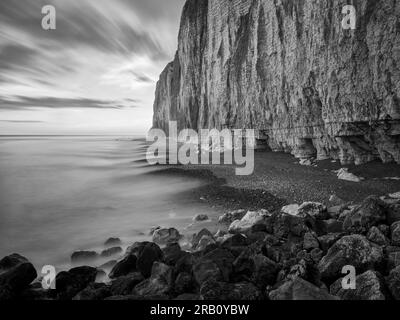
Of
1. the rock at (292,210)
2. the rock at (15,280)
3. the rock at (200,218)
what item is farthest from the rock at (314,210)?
the rock at (15,280)

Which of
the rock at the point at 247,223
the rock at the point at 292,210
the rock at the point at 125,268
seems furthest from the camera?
the rock at the point at 292,210

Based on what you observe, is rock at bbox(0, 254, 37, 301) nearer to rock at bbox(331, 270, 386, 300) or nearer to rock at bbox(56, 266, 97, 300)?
rock at bbox(56, 266, 97, 300)

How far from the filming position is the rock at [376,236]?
6641 mm

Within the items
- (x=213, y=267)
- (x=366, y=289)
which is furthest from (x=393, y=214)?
(x=213, y=267)

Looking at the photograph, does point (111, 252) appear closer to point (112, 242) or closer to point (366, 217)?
point (112, 242)

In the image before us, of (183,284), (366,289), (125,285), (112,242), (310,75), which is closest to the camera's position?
(366,289)

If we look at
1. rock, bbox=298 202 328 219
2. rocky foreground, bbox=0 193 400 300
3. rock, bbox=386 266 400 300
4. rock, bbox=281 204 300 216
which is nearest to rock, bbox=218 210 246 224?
rock, bbox=281 204 300 216

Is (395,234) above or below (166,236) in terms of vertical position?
above

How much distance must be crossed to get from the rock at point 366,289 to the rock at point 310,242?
183cm

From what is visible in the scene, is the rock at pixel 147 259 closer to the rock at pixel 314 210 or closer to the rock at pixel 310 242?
the rock at pixel 310 242

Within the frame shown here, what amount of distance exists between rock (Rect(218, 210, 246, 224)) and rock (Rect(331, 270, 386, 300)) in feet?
22.2

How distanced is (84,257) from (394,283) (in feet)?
29.2

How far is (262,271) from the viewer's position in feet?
18.3

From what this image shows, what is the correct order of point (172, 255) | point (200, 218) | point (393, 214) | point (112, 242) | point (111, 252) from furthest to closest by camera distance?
point (200, 218)
point (112, 242)
point (111, 252)
point (393, 214)
point (172, 255)
